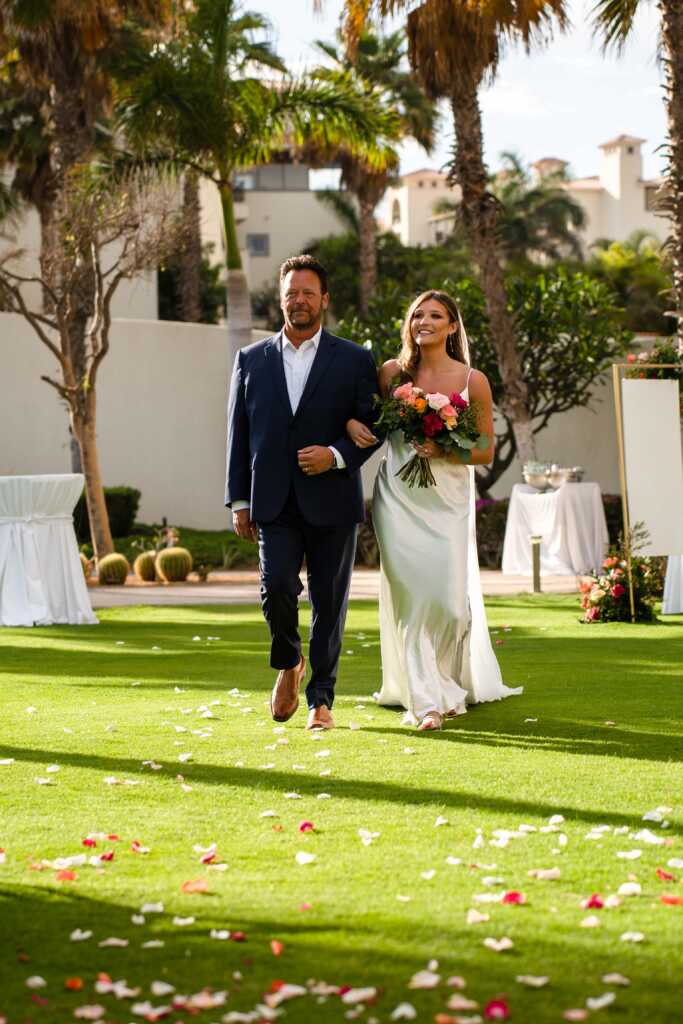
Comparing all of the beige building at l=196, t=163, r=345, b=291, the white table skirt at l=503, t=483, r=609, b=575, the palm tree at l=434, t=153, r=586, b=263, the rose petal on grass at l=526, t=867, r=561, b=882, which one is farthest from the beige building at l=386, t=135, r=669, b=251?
the rose petal on grass at l=526, t=867, r=561, b=882

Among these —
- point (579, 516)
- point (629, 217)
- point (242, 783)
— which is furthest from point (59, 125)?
point (629, 217)

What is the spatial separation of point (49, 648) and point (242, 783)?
20.8 ft

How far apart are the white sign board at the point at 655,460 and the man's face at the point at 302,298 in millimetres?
6098

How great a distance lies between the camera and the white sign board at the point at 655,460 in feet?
42.0

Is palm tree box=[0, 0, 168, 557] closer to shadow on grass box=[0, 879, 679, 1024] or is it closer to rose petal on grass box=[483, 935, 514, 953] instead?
shadow on grass box=[0, 879, 679, 1024]

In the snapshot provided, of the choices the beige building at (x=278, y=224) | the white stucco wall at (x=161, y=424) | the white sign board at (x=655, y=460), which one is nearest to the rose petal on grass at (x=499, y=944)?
the white sign board at (x=655, y=460)

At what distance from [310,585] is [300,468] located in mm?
580

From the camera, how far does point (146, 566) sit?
20.1 metres

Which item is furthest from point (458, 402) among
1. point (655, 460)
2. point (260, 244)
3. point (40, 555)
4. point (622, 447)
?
point (260, 244)

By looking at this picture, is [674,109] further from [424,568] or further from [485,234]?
[424,568]

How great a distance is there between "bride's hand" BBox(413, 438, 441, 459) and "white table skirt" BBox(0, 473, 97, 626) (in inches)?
267

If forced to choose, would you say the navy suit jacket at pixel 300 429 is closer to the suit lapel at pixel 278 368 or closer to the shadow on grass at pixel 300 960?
the suit lapel at pixel 278 368

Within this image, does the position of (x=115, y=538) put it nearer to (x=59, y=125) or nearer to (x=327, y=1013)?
(x=59, y=125)

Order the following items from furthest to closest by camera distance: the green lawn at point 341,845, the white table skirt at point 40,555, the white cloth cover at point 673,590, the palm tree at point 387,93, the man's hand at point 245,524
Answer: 1. the palm tree at point 387,93
2. the white cloth cover at point 673,590
3. the white table skirt at point 40,555
4. the man's hand at point 245,524
5. the green lawn at point 341,845
